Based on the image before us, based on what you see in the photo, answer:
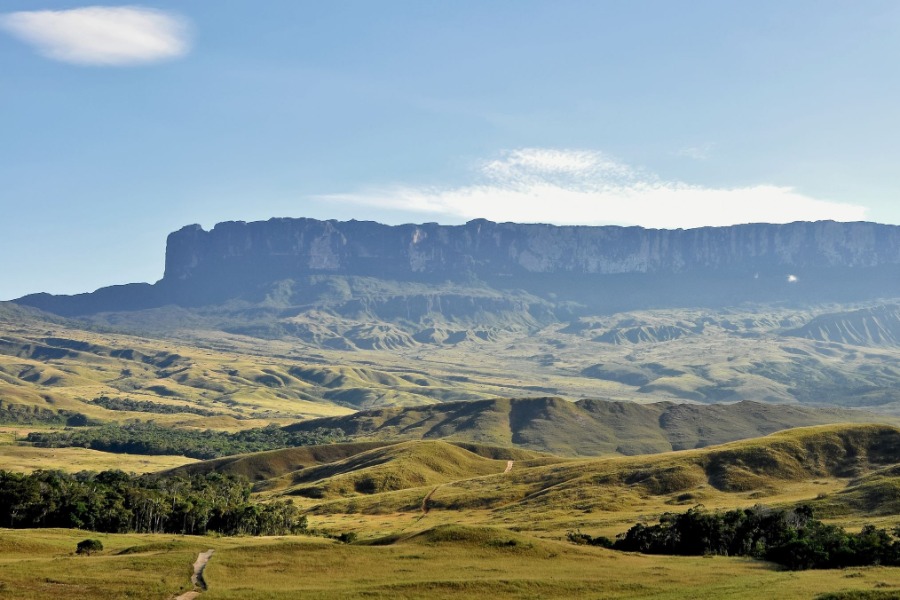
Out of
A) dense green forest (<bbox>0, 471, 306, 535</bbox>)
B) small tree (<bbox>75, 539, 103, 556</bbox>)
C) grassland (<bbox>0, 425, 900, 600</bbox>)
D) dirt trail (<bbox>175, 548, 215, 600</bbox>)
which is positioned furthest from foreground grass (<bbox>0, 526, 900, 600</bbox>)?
dense green forest (<bbox>0, 471, 306, 535</bbox>)

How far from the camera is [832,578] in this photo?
253ft

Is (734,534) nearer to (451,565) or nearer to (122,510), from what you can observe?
(451,565)

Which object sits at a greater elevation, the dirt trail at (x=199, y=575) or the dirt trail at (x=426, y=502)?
the dirt trail at (x=199, y=575)

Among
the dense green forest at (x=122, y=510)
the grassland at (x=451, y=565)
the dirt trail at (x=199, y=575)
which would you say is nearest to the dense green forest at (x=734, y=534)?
the grassland at (x=451, y=565)

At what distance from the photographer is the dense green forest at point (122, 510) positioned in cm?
12719

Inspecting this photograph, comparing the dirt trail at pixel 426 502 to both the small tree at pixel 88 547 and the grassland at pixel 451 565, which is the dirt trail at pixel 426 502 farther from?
the small tree at pixel 88 547

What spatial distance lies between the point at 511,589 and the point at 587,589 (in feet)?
22.7

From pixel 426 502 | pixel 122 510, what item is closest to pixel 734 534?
pixel 426 502

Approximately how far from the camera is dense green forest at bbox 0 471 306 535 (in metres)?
127

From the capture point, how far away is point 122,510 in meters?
130

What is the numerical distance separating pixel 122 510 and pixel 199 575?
2242 inches

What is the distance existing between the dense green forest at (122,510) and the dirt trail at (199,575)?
42.9 metres

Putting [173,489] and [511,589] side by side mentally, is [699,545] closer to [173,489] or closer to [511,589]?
[511,589]

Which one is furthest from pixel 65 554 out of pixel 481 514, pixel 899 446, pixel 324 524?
pixel 899 446
